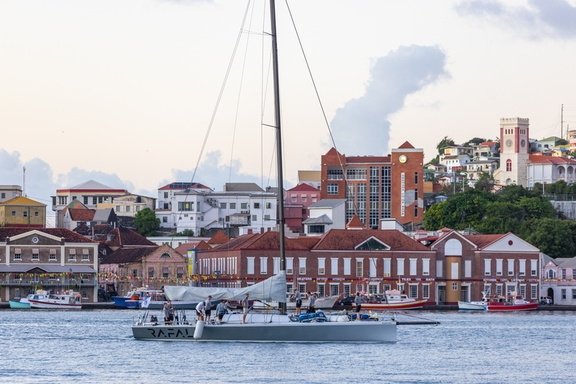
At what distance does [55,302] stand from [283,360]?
71578mm

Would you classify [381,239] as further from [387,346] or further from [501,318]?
[387,346]

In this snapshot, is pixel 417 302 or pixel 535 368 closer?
pixel 535 368

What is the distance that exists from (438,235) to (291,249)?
1933 cm

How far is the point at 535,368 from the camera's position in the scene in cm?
6531

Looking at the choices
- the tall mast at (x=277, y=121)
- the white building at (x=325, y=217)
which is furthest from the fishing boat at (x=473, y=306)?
the tall mast at (x=277, y=121)

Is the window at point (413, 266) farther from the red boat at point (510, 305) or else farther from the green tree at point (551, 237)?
the green tree at point (551, 237)

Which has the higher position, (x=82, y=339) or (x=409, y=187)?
(x=409, y=187)

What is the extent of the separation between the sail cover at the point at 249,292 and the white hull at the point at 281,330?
31.3 inches

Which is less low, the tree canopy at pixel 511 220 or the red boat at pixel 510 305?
the tree canopy at pixel 511 220

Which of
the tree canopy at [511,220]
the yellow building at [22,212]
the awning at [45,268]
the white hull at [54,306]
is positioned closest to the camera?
the white hull at [54,306]

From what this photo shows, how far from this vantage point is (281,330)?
2623 inches

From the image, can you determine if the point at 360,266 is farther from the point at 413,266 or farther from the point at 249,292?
the point at 249,292

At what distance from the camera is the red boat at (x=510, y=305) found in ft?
448

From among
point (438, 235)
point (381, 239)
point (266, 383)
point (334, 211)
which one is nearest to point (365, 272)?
point (381, 239)
